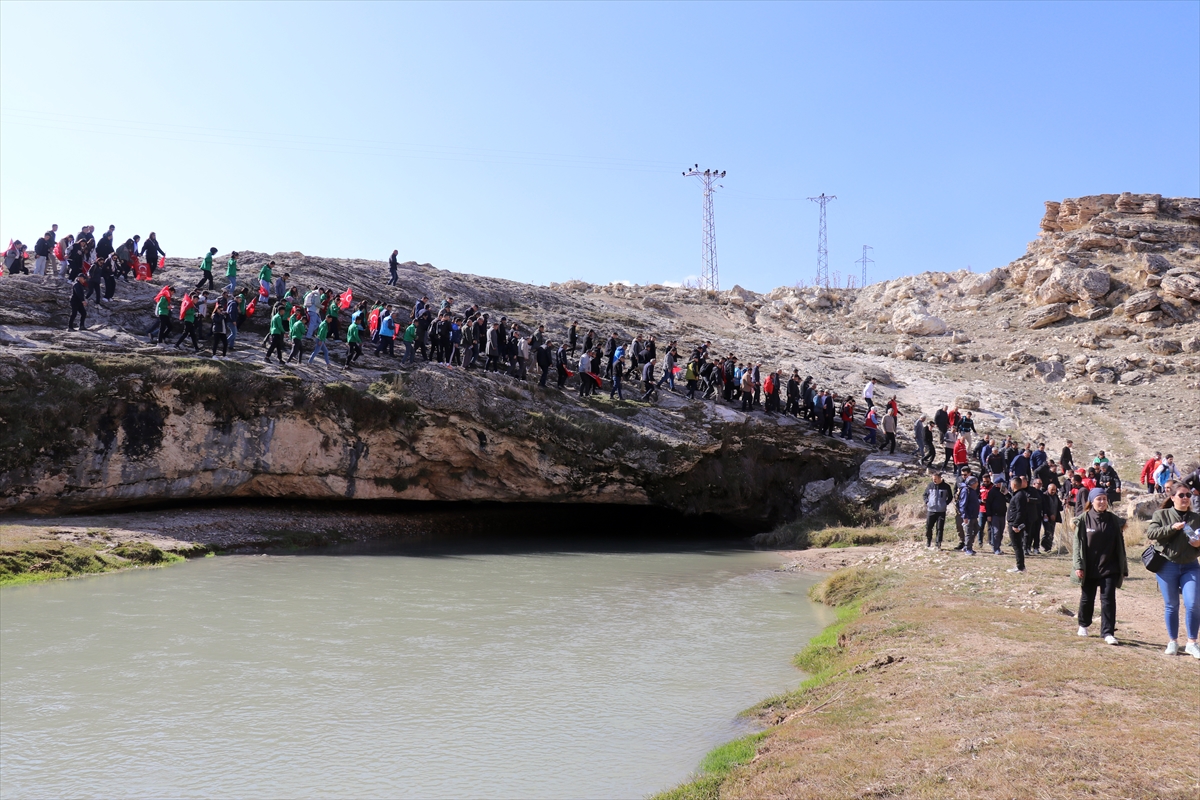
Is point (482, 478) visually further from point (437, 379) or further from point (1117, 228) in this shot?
point (1117, 228)

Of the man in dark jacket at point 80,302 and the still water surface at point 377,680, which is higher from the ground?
the man in dark jacket at point 80,302

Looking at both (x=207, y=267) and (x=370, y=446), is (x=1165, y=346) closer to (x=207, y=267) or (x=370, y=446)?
(x=370, y=446)

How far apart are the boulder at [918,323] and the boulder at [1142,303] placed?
30.0 ft

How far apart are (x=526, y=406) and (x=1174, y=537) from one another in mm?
19324

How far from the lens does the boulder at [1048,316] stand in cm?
4594

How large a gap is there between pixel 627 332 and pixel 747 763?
3278cm

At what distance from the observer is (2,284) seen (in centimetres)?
2452

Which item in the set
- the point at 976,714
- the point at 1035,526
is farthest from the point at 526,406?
the point at 976,714

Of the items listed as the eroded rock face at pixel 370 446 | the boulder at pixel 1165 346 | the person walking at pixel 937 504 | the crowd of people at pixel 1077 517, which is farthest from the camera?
the boulder at pixel 1165 346

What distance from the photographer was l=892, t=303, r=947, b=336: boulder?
48.2 meters

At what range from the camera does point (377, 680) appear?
1166cm

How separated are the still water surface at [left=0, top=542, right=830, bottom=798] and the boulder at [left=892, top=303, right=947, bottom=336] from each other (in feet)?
109

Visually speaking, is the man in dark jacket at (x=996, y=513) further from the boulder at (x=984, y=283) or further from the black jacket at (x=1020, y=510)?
the boulder at (x=984, y=283)

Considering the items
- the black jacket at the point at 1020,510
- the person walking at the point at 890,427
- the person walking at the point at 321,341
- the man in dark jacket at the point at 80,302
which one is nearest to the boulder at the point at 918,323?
the person walking at the point at 890,427
